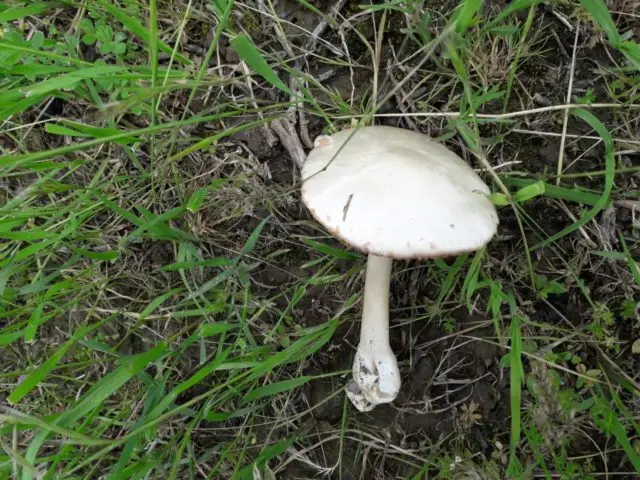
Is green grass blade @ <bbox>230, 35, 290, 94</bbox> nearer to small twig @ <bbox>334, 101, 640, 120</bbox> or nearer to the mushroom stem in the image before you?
small twig @ <bbox>334, 101, 640, 120</bbox>

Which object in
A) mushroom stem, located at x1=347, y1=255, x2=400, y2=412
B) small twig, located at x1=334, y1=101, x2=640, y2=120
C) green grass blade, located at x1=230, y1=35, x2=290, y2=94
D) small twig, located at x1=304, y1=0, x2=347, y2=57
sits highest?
green grass blade, located at x1=230, y1=35, x2=290, y2=94

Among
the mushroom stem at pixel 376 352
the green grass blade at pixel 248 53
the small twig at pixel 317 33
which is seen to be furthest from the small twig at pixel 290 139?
the mushroom stem at pixel 376 352

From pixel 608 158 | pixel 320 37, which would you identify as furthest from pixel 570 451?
pixel 320 37

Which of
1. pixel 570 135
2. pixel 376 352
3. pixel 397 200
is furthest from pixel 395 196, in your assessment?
pixel 570 135

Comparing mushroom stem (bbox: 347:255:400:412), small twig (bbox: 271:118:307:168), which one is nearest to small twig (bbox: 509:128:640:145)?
mushroom stem (bbox: 347:255:400:412)

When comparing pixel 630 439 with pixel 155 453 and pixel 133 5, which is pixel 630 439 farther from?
pixel 133 5

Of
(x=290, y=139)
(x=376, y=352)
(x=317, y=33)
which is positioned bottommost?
(x=376, y=352)

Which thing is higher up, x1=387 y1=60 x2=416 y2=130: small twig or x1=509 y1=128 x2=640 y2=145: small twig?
x1=387 y1=60 x2=416 y2=130: small twig

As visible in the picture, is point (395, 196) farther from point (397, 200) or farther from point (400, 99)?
point (400, 99)
